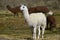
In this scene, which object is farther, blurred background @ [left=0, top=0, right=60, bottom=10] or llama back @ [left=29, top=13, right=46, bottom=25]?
blurred background @ [left=0, top=0, right=60, bottom=10]

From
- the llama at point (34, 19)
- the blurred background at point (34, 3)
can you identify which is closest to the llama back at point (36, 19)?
the llama at point (34, 19)

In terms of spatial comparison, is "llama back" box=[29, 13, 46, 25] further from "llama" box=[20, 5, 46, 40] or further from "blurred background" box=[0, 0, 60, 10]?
"blurred background" box=[0, 0, 60, 10]

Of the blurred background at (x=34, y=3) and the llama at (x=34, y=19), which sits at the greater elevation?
the blurred background at (x=34, y=3)

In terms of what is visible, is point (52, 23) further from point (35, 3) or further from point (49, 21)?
point (35, 3)

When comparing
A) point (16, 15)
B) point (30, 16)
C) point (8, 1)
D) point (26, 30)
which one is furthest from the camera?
point (8, 1)

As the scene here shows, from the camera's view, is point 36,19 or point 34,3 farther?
point 34,3

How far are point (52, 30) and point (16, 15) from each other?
5.57 meters

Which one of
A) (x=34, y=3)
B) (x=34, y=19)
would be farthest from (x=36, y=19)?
(x=34, y=3)

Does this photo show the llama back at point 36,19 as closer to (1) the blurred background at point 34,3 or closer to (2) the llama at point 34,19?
(2) the llama at point 34,19

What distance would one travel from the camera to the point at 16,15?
16328 millimetres

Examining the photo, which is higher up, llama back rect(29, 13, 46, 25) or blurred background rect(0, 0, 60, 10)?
blurred background rect(0, 0, 60, 10)

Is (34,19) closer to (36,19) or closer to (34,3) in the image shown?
(36,19)

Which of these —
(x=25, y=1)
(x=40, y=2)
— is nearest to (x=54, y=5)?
(x=40, y=2)

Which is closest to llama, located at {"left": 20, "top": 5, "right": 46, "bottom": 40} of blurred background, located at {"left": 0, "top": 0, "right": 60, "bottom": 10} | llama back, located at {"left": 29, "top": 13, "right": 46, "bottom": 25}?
llama back, located at {"left": 29, "top": 13, "right": 46, "bottom": 25}
